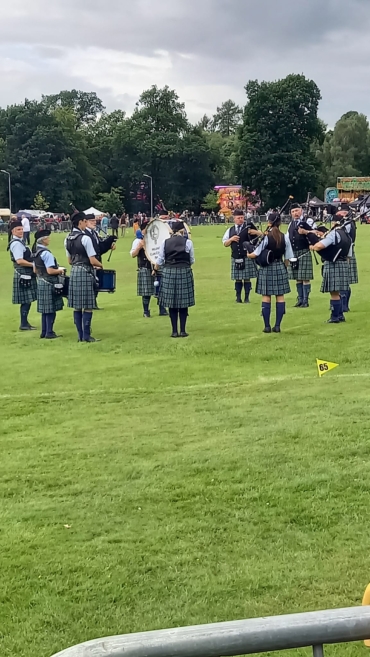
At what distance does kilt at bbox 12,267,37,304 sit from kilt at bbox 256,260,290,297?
342cm

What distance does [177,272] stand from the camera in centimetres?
933

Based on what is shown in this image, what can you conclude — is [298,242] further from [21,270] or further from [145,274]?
[21,270]

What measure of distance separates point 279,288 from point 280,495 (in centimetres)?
559

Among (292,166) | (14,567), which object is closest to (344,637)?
(14,567)

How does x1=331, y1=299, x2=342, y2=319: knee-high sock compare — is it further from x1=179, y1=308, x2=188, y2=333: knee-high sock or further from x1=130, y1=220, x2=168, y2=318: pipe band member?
x1=130, y1=220, x2=168, y2=318: pipe band member

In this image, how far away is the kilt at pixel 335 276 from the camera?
31.9 feet

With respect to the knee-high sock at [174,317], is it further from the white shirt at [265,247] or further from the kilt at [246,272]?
the kilt at [246,272]

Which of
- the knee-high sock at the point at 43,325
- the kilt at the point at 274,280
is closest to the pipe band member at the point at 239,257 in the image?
the kilt at the point at 274,280

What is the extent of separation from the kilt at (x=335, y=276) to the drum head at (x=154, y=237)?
2496 mm

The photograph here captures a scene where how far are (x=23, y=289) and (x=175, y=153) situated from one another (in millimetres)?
59764

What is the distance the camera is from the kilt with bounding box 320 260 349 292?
383 inches

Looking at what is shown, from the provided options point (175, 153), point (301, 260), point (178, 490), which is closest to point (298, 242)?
point (301, 260)

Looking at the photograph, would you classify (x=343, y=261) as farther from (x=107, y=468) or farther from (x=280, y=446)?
(x=107, y=468)

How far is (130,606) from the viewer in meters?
2.94
